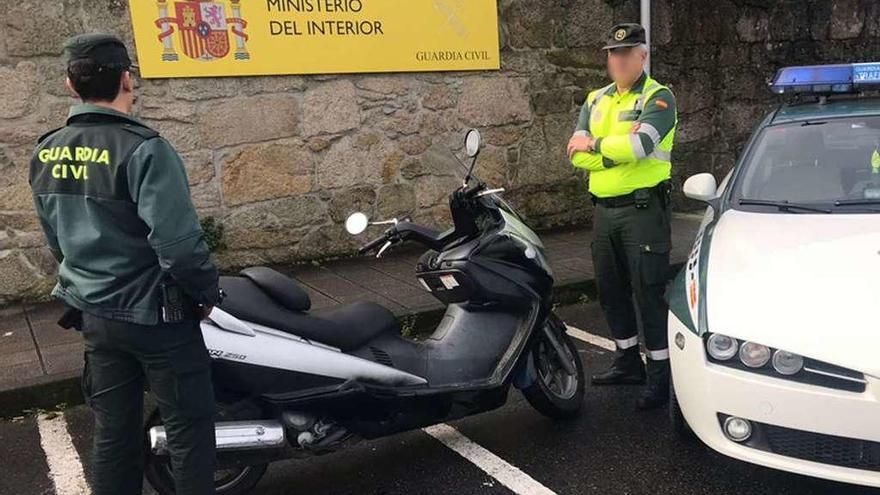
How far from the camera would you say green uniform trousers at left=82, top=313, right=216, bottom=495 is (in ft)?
8.00

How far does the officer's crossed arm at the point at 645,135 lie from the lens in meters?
3.69

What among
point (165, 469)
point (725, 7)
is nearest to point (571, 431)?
point (165, 469)

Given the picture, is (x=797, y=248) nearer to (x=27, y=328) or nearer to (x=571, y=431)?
(x=571, y=431)

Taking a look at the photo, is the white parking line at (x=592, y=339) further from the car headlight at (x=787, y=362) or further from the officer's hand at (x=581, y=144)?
the car headlight at (x=787, y=362)

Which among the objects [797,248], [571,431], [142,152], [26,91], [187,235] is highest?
[26,91]

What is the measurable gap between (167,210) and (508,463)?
2.01 meters

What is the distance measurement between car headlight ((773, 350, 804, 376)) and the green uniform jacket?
79.4 inches

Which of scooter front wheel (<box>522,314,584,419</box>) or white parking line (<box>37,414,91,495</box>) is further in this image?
scooter front wheel (<box>522,314,584,419</box>)

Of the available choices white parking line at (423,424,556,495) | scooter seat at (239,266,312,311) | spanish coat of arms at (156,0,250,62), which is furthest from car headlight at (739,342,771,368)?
spanish coat of arms at (156,0,250,62)

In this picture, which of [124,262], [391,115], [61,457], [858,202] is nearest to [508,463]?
[124,262]

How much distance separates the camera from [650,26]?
27.0ft

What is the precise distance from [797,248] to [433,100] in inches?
180

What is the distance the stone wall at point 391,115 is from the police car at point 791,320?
3.40 metres

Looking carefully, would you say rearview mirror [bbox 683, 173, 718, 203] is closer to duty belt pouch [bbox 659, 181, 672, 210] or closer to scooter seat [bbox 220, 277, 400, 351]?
duty belt pouch [bbox 659, 181, 672, 210]
